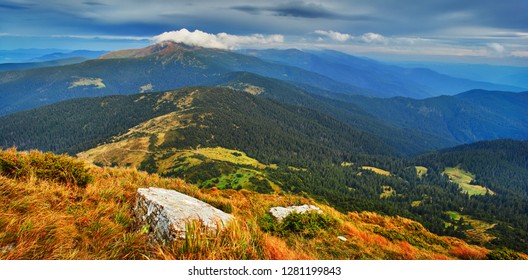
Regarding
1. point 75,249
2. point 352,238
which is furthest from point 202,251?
point 352,238

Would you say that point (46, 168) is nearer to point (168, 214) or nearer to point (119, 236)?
point (119, 236)

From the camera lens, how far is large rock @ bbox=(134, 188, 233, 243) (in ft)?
20.2

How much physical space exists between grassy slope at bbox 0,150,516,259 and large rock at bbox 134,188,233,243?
1.00 ft

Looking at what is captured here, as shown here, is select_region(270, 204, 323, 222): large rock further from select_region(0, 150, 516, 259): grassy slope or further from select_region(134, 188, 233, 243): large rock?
select_region(134, 188, 233, 243): large rock

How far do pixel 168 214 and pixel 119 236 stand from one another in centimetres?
113

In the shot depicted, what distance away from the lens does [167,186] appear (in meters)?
11.8

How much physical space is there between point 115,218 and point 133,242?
1.68 meters

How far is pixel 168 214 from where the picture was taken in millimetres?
6672

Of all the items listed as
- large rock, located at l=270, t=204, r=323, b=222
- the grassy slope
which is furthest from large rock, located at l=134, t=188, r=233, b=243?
large rock, located at l=270, t=204, r=323, b=222

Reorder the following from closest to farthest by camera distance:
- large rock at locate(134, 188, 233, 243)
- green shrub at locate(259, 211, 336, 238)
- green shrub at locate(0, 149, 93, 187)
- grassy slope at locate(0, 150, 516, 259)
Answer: grassy slope at locate(0, 150, 516, 259), large rock at locate(134, 188, 233, 243), green shrub at locate(259, 211, 336, 238), green shrub at locate(0, 149, 93, 187)

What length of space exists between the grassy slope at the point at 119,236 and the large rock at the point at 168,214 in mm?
306

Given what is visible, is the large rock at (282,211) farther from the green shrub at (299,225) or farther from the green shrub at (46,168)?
the green shrub at (46,168)
